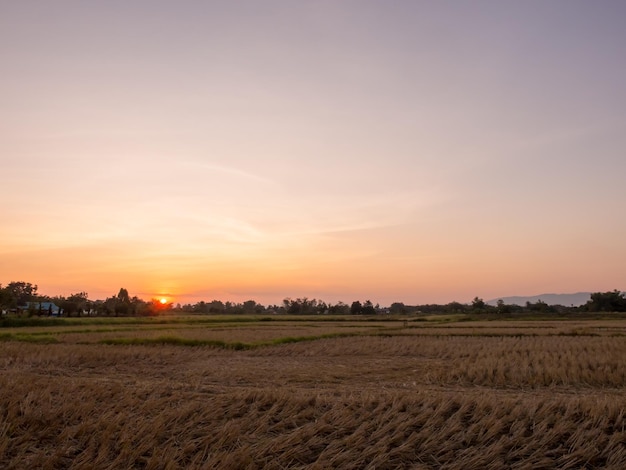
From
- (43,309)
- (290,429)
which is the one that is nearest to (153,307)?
(43,309)

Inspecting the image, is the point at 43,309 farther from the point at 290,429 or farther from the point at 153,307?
the point at 290,429

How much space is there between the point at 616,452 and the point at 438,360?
15.6 meters

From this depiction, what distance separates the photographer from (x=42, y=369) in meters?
19.3

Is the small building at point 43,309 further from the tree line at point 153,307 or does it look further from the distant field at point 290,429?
the distant field at point 290,429

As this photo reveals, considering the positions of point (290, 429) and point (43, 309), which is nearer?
point (290, 429)

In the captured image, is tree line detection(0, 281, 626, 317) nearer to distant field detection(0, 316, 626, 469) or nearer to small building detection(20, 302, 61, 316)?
small building detection(20, 302, 61, 316)

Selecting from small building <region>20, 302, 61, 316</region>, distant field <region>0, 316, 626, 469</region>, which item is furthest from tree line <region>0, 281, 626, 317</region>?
distant field <region>0, 316, 626, 469</region>

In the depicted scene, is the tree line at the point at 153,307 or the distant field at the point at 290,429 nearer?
the distant field at the point at 290,429

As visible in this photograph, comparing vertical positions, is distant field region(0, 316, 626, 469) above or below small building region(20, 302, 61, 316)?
below

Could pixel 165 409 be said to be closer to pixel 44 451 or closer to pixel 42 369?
pixel 44 451

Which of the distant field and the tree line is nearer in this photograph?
the distant field

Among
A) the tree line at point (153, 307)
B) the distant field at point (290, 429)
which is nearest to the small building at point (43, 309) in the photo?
the tree line at point (153, 307)

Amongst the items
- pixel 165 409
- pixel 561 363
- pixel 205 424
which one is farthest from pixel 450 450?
pixel 561 363

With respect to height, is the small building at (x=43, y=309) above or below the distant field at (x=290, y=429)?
above
